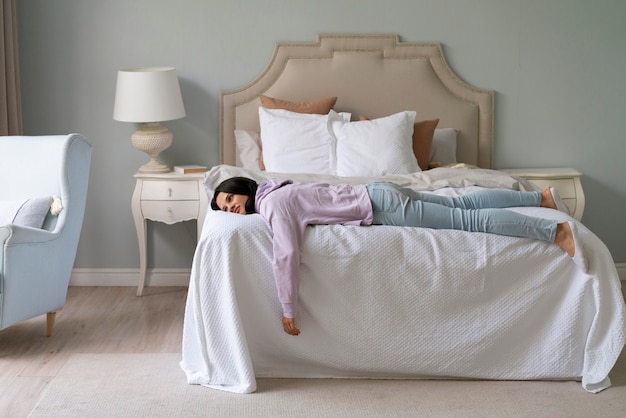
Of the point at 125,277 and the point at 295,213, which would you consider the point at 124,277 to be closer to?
the point at 125,277

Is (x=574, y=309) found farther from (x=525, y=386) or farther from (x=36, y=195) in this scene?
(x=36, y=195)

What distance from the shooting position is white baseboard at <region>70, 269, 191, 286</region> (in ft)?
16.5

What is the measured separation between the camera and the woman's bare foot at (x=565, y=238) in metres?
3.28

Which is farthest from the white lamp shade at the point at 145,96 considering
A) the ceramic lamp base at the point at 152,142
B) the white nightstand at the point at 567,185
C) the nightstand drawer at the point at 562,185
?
the nightstand drawer at the point at 562,185

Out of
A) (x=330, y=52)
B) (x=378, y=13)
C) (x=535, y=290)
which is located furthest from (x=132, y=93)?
(x=535, y=290)

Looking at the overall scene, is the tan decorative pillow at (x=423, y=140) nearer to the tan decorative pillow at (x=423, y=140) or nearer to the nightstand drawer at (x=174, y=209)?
the tan decorative pillow at (x=423, y=140)

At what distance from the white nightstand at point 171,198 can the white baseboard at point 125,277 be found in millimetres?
498

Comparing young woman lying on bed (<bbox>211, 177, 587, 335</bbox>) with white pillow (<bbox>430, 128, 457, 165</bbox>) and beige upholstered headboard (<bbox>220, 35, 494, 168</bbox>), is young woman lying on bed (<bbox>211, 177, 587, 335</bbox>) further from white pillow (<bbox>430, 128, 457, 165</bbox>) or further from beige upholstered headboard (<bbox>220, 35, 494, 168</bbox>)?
beige upholstered headboard (<bbox>220, 35, 494, 168</bbox>)

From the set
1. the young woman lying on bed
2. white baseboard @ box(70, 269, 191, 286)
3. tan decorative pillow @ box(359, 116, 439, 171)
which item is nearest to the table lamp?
white baseboard @ box(70, 269, 191, 286)

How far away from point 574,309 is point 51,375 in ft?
6.98

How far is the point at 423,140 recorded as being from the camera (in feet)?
15.2

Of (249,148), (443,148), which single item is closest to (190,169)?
(249,148)

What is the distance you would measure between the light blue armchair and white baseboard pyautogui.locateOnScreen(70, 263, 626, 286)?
3.35ft

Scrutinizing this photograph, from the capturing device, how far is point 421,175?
4.14m
